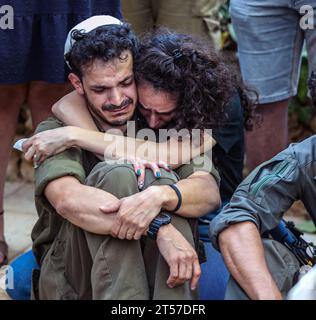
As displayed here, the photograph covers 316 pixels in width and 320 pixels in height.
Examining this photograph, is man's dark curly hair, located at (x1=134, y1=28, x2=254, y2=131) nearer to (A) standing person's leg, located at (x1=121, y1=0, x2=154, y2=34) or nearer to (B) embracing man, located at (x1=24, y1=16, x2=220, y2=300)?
(B) embracing man, located at (x1=24, y1=16, x2=220, y2=300)

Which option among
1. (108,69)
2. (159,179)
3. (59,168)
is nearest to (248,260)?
(159,179)

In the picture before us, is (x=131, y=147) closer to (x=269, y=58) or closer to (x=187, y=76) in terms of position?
(x=187, y=76)

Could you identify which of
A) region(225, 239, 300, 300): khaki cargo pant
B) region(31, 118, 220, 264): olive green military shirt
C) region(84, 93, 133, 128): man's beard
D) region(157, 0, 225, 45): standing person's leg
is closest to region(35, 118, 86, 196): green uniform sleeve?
region(31, 118, 220, 264): olive green military shirt

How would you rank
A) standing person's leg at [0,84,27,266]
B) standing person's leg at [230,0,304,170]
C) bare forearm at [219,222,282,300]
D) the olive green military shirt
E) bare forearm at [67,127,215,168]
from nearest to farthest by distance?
bare forearm at [219,222,282,300]
the olive green military shirt
bare forearm at [67,127,215,168]
standing person's leg at [0,84,27,266]
standing person's leg at [230,0,304,170]

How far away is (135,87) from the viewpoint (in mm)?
3014

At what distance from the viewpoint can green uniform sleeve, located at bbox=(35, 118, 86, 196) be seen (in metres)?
2.75

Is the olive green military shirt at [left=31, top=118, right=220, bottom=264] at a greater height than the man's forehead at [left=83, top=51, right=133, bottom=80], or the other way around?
the man's forehead at [left=83, top=51, right=133, bottom=80]

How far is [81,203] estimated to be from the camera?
2.67 m

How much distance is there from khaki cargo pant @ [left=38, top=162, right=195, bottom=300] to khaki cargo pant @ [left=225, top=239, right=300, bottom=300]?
158mm

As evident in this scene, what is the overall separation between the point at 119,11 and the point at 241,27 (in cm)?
70

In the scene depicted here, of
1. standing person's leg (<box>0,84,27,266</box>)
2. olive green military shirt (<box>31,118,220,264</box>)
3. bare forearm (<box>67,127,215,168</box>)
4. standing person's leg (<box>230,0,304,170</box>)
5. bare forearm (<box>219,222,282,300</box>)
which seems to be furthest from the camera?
standing person's leg (<box>230,0,304,170</box>)
